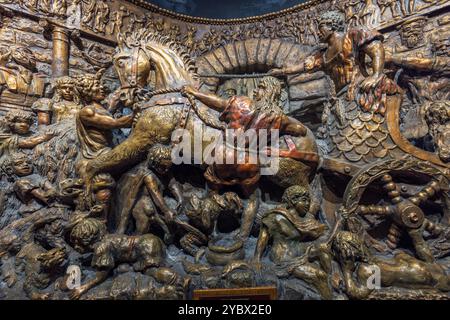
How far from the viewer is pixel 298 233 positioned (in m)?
3.10

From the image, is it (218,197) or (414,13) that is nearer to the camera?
(218,197)

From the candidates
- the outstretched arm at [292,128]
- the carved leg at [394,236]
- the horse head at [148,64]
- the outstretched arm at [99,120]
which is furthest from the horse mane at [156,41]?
the carved leg at [394,236]

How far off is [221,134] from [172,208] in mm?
859

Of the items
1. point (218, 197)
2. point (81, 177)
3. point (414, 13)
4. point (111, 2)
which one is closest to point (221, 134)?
point (218, 197)

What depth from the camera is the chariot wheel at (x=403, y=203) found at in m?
3.04

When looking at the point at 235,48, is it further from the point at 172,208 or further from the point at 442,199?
the point at 442,199

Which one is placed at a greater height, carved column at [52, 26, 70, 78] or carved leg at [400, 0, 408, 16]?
carved leg at [400, 0, 408, 16]

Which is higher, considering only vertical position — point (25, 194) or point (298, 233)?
point (25, 194)

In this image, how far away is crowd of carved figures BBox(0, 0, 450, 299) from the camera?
2.87 m

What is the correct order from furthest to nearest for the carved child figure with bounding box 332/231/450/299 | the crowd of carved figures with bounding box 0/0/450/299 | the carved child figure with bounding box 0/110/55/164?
1. the carved child figure with bounding box 0/110/55/164
2. the crowd of carved figures with bounding box 0/0/450/299
3. the carved child figure with bounding box 332/231/450/299

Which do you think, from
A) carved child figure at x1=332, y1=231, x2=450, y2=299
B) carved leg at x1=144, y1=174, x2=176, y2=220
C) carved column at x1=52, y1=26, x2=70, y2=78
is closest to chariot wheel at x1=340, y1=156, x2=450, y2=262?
carved child figure at x1=332, y1=231, x2=450, y2=299

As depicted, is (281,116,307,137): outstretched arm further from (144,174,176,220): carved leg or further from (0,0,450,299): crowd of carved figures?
(144,174,176,220): carved leg

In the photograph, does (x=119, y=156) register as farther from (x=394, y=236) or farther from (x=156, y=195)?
(x=394, y=236)

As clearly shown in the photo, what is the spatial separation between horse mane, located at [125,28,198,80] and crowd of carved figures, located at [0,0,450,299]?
0.06ft
